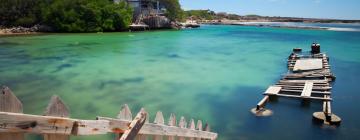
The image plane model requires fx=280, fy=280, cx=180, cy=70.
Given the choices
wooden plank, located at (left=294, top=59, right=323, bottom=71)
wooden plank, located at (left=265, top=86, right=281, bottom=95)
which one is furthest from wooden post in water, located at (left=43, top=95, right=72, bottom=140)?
wooden plank, located at (left=294, top=59, right=323, bottom=71)

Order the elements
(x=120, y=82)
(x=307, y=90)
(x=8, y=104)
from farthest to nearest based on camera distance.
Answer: (x=120, y=82)
(x=307, y=90)
(x=8, y=104)

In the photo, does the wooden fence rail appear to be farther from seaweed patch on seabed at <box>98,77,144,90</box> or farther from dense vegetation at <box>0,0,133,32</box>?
dense vegetation at <box>0,0,133,32</box>

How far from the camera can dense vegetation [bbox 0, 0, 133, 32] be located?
161ft

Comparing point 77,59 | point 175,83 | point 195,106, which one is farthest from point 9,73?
point 195,106

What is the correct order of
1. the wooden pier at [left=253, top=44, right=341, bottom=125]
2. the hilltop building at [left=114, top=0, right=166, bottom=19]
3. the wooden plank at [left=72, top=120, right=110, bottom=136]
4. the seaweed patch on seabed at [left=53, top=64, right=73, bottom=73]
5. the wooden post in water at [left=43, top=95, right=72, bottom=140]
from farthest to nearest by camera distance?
1. the hilltop building at [left=114, top=0, right=166, bottom=19]
2. the seaweed patch on seabed at [left=53, top=64, right=73, bottom=73]
3. the wooden pier at [left=253, top=44, right=341, bottom=125]
4. the wooden plank at [left=72, top=120, right=110, bottom=136]
5. the wooden post in water at [left=43, top=95, right=72, bottom=140]

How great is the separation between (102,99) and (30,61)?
422 inches

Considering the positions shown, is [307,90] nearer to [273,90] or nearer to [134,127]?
[273,90]

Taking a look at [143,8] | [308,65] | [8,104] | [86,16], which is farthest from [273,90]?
[143,8]

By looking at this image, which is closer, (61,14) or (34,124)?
(34,124)

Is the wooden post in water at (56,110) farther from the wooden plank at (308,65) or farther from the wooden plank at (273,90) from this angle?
the wooden plank at (308,65)

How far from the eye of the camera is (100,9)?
174 ft

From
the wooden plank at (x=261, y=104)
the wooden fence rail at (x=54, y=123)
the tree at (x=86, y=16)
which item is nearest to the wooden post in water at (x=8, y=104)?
the wooden fence rail at (x=54, y=123)

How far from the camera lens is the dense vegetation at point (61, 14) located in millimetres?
49125

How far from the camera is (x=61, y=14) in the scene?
49.4m
